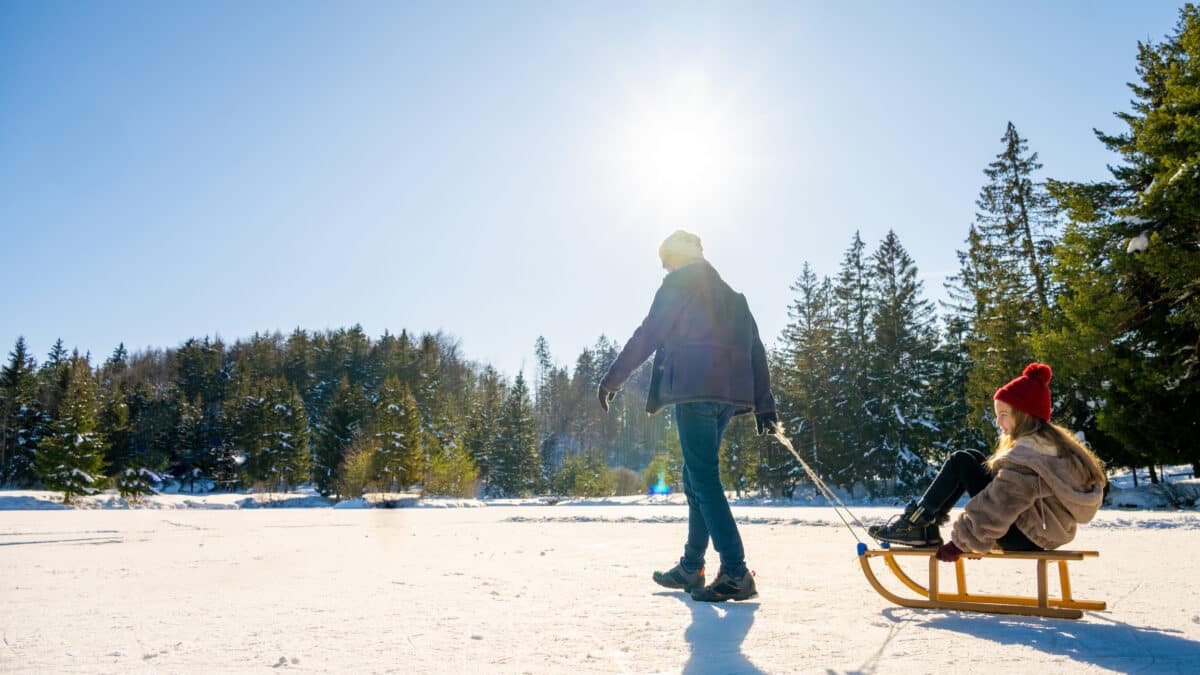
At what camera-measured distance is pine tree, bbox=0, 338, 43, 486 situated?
173 feet

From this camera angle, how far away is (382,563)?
4.87 m

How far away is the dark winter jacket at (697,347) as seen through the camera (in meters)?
3.44

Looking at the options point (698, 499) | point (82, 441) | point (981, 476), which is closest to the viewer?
→ point (981, 476)

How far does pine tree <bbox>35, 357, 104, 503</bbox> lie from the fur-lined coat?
41.7 meters

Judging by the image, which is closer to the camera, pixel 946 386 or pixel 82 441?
pixel 946 386

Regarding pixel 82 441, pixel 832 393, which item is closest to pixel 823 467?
pixel 832 393

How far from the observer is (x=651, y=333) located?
3.63 m

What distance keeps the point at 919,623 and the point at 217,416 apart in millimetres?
75768

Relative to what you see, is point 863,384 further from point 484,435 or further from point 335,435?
point 335,435

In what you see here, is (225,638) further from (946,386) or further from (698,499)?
(946,386)

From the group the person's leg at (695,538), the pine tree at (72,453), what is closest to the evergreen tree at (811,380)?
the person's leg at (695,538)

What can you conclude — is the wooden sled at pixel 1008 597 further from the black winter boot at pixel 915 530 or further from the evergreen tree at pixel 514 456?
the evergreen tree at pixel 514 456

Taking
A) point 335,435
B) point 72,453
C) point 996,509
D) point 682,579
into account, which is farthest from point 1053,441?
point 335,435

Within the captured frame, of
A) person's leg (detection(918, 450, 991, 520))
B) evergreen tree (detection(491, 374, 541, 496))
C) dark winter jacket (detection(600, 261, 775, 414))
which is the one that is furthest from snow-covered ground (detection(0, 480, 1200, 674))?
evergreen tree (detection(491, 374, 541, 496))
